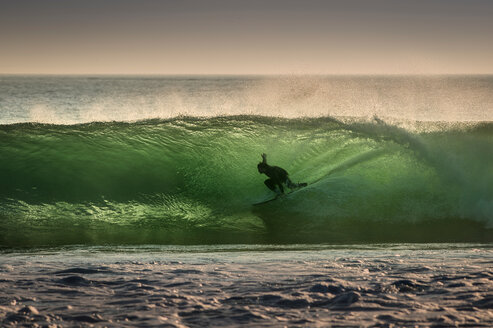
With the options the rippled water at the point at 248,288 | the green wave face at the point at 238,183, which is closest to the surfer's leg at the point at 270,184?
the green wave face at the point at 238,183

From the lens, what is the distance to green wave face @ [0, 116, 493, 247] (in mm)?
9320

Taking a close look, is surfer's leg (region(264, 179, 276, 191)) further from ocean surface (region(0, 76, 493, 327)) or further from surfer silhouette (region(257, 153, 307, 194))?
ocean surface (region(0, 76, 493, 327))

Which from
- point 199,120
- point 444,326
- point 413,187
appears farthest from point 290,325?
point 199,120

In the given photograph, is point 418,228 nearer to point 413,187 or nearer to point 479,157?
point 413,187

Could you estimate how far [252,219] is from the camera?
979 centimetres

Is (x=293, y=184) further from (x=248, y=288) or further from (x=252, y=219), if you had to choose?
(x=248, y=288)

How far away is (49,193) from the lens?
10625mm

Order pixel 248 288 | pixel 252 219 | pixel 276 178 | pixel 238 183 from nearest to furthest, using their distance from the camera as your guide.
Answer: pixel 248 288
pixel 252 219
pixel 276 178
pixel 238 183

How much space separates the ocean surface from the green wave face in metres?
0.04

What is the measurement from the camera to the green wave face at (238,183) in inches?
367

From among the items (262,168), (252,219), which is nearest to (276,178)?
(262,168)

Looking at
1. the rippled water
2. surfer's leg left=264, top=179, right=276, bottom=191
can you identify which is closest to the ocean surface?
the rippled water

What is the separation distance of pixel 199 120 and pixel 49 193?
438cm

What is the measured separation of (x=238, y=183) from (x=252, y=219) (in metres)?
1.44
